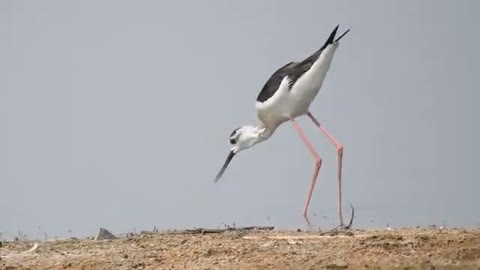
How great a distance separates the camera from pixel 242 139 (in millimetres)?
15680

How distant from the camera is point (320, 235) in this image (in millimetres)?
10461

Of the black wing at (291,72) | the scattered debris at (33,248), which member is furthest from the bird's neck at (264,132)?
the scattered debris at (33,248)

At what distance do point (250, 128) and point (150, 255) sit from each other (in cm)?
624

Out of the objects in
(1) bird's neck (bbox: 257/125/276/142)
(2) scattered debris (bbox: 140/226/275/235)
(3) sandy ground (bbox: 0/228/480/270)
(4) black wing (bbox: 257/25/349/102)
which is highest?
(4) black wing (bbox: 257/25/349/102)

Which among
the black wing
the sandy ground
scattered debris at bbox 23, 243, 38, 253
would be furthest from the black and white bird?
scattered debris at bbox 23, 243, 38, 253

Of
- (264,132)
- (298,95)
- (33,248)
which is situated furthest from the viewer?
(264,132)

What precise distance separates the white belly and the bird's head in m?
0.73

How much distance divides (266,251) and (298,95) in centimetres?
492

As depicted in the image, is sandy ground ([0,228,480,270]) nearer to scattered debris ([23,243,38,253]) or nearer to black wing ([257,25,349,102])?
scattered debris ([23,243,38,253])

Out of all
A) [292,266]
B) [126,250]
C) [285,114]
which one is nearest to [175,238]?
[126,250]

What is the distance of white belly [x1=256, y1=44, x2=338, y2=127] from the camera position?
45.0 feet

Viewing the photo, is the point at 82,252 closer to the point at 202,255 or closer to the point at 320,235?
the point at 202,255

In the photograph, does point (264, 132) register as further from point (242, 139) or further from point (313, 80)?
point (313, 80)

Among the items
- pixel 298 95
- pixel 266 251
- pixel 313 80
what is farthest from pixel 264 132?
pixel 266 251
